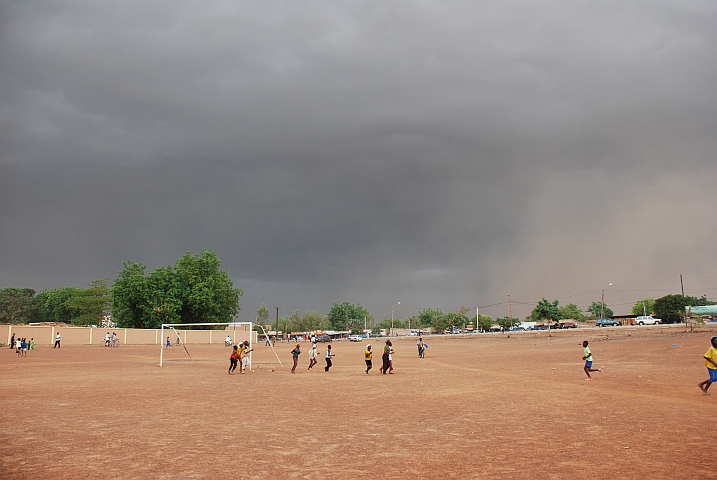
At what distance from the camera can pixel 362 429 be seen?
13500 millimetres

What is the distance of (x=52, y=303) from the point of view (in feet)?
502

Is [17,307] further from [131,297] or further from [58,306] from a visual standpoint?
[131,297]

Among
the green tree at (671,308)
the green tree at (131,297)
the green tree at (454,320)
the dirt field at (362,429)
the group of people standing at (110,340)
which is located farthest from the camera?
the green tree at (454,320)

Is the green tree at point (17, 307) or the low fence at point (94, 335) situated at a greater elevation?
the green tree at point (17, 307)

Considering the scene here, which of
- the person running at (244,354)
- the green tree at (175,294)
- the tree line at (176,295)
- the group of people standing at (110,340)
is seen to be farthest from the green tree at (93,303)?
the person running at (244,354)

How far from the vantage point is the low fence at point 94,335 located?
212 ft

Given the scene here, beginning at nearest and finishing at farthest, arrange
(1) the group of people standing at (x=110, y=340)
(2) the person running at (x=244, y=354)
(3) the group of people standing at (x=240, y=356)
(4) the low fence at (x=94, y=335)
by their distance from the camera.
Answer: (3) the group of people standing at (x=240, y=356) < (2) the person running at (x=244, y=354) < (4) the low fence at (x=94, y=335) < (1) the group of people standing at (x=110, y=340)

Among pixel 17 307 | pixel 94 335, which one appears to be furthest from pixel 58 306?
pixel 94 335

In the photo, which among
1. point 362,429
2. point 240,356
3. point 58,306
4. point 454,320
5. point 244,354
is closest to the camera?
point 362,429

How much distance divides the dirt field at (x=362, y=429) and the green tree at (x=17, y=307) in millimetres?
152191

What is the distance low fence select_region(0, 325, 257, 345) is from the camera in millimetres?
64688

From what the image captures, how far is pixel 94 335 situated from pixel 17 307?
10177 cm

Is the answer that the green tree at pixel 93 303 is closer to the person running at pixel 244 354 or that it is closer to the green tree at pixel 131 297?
the green tree at pixel 131 297

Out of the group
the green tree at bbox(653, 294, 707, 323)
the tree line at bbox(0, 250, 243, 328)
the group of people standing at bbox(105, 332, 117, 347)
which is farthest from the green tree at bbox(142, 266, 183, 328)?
the green tree at bbox(653, 294, 707, 323)
